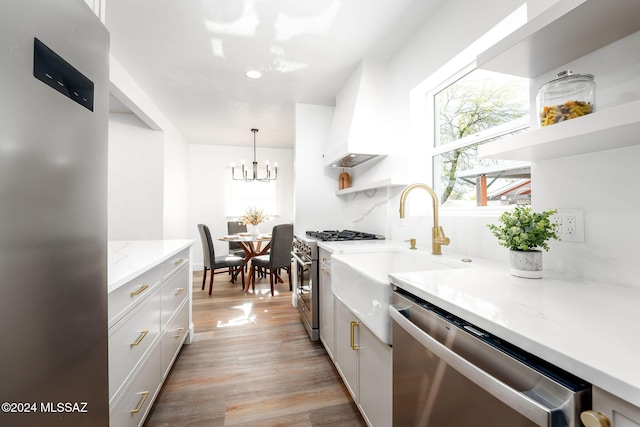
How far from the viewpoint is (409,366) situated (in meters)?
0.87

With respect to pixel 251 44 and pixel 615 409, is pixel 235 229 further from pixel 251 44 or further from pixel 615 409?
pixel 615 409

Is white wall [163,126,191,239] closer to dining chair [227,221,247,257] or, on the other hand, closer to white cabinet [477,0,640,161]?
dining chair [227,221,247,257]

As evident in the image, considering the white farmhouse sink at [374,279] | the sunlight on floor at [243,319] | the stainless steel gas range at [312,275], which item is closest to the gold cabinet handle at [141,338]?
the white farmhouse sink at [374,279]

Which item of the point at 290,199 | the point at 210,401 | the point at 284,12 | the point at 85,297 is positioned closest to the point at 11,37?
the point at 85,297

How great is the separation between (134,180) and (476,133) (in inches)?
156

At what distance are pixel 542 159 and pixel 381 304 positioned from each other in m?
0.88

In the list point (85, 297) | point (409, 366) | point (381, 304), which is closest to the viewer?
point (85, 297)

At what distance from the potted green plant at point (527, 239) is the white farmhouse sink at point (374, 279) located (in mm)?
335

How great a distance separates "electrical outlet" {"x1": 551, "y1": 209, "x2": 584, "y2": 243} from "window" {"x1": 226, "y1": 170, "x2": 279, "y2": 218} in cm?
515

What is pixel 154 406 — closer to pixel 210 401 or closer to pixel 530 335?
pixel 210 401

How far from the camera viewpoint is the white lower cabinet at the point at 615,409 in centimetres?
37

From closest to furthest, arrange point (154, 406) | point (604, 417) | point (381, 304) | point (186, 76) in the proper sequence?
1. point (604, 417)
2. point (381, 304)
3. point (154, 406)
4. point (186, 76)

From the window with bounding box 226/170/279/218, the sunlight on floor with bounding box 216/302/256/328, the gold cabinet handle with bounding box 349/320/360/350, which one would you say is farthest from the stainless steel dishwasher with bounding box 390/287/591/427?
the window with bounding box 226/170/279/218

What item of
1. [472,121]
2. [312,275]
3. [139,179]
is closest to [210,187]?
[139,179]
